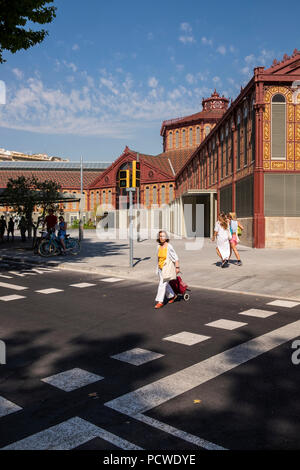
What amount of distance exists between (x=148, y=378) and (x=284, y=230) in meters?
19.1

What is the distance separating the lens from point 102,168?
299ft

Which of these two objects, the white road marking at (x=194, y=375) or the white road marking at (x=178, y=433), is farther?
the white road marking at (x=194, y=375)

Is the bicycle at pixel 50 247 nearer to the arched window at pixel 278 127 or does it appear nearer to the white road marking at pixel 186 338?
the arched window at pixel 278 127

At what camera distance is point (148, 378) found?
4367 millimetres

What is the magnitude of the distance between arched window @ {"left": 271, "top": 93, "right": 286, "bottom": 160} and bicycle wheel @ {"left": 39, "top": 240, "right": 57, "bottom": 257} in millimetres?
11904

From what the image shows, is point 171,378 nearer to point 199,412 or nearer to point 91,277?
point 199,412

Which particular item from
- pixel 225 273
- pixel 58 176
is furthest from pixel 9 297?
pixel 58 176

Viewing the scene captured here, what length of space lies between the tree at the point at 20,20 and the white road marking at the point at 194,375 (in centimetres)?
1127

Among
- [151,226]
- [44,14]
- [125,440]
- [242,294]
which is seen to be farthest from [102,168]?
[125,440]

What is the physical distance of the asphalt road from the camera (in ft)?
10.6

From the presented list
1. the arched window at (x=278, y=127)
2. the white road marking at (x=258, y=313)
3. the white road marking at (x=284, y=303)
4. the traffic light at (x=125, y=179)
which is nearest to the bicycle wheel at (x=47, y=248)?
the traffic light at (x=125, y=179)

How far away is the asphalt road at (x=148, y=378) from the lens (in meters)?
3.22

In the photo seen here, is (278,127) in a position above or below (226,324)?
above

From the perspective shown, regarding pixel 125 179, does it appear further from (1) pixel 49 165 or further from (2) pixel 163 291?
(1) pixel 49 165
